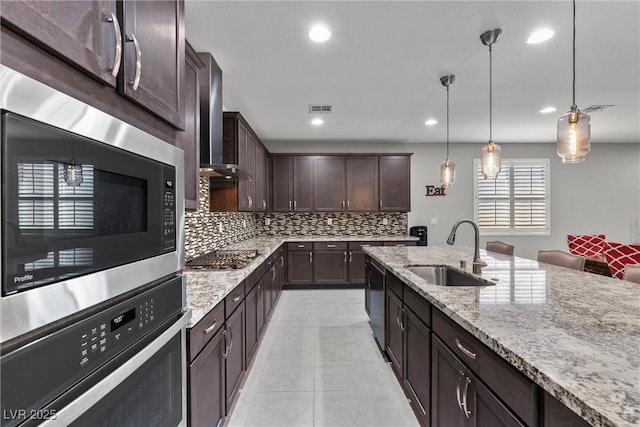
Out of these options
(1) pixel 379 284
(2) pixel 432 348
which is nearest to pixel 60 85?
(2) pixel 432 348

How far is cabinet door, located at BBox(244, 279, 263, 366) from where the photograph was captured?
2.22 m

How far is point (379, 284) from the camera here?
268 centimetres

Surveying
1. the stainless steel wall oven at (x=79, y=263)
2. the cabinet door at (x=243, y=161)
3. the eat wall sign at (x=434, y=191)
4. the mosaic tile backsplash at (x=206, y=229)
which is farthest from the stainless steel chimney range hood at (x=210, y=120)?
the eat wall sign at (x=434, y=191)

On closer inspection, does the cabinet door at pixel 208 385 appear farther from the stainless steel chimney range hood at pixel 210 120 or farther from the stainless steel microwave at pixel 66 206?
the stainless steel chimney range hood at pixel 210 120

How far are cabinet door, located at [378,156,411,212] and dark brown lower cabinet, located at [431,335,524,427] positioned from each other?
3.96 metres

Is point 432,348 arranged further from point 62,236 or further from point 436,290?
point 62,236

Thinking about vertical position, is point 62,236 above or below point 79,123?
below

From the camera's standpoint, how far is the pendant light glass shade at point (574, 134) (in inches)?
80.7

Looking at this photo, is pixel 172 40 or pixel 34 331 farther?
pixel 172 40

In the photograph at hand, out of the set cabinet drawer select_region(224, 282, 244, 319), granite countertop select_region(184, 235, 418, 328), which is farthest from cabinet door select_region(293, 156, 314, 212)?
cabinet drawer select_region(224, 282, 244, 319)

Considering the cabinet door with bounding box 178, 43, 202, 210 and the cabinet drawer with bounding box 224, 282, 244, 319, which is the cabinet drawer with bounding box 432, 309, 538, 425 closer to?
the cabinet drawer with bounding box 224, 282, 244, 319

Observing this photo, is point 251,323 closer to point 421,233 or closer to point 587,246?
point 421,233

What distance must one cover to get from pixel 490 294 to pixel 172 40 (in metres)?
1.77

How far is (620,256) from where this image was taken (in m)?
3.31
